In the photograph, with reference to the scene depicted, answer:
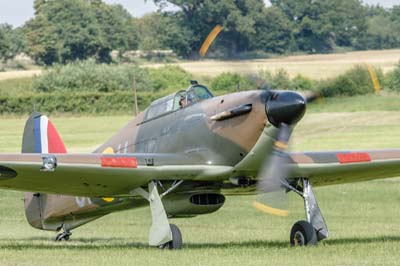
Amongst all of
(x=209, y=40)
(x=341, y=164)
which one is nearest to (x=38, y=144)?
(x=209, y=40)

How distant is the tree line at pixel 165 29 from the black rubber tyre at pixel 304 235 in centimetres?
4102

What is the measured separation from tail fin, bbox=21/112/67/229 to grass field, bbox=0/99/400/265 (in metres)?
0.46

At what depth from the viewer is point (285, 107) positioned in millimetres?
13773

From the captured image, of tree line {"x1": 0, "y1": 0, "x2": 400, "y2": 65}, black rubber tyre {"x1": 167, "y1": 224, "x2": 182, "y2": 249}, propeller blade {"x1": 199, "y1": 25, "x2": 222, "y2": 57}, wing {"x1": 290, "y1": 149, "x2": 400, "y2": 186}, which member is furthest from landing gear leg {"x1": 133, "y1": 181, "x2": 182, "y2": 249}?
tree line {"x1": 0, "y1": 0, "x2": 400, "y2": 65}

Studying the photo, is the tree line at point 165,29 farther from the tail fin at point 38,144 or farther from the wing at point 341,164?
the wing at point 341,164

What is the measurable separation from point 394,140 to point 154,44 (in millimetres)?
60474

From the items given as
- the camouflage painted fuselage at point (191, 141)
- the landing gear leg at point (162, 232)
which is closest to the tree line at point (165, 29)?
the camouflage painted fuselage at point (191, 141)

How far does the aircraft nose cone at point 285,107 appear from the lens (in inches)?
540

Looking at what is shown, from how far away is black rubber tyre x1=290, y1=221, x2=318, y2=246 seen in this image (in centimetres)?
1481

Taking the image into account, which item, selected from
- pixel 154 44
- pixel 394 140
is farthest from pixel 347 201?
pixel 154 44

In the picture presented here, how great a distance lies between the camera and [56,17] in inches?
4594

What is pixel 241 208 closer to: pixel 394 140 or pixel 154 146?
pixel 154 146

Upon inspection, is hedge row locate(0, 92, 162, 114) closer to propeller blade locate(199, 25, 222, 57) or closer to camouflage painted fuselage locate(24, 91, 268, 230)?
camouflage painted fuselage locate(24, 91, 268, 230)

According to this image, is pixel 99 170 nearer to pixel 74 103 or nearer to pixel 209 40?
pixel 209 40
